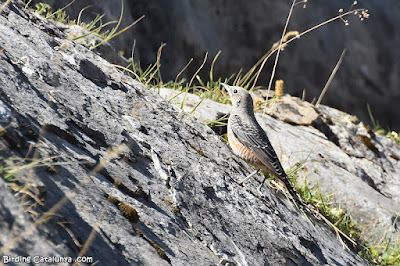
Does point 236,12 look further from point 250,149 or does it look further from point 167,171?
point 167,171

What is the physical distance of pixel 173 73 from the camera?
31.6ft

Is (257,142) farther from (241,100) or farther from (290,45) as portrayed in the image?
(290,45)

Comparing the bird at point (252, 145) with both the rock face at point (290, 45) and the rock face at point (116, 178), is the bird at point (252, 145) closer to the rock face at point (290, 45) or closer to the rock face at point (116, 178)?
the rock face at point (116, 178)

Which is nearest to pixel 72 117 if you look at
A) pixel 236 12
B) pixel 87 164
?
pixel 87 164

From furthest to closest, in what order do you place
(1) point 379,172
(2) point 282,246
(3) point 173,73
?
(3) point 173,73 < (1) point 379,172 < (2) point 282,246

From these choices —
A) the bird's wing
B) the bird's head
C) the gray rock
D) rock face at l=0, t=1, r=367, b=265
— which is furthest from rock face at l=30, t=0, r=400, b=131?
rock face at l=0, t=1, r=367, b=265

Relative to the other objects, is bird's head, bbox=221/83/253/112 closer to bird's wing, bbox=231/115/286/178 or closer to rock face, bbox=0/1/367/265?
bird's wing, bbox=231/115/286/178

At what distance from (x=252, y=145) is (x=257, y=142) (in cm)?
15

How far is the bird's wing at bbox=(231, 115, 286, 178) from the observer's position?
18.7 feet

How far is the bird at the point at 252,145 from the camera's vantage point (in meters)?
5.68

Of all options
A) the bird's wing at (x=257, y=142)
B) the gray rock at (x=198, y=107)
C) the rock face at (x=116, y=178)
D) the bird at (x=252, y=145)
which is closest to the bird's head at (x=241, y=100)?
the bird at (x=252, y=145)

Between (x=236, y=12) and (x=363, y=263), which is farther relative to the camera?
(x=236, y=12)

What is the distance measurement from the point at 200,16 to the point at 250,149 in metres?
5.35

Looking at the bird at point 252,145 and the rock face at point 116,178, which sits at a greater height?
the rock face at point 116,178
